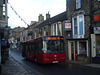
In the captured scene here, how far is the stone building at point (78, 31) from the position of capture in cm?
1648

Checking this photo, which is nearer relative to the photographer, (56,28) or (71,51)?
(71,51)

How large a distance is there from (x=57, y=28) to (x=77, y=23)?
Result: 640 cm

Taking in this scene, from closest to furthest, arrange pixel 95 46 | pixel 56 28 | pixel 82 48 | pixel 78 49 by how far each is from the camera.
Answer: pixel 95 46 → pixel 82 48 → pixel 78 49 → pixel 56 28

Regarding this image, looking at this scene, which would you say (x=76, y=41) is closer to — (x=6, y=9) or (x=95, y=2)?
(x=95, y=2)

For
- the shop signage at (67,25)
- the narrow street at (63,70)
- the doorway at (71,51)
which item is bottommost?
the narrow street at (63,70)

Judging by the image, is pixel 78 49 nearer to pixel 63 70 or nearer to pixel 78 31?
pixel 78 31

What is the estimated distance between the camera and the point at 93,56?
15070mm

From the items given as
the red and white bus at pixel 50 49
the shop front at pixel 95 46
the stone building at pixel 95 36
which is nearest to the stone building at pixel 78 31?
the stone building at pixel 95 36

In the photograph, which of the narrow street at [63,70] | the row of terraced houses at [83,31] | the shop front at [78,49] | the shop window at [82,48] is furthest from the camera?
the shop window at [82,48]

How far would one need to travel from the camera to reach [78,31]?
1788cm

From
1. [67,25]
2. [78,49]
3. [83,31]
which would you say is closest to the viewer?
[83,31]

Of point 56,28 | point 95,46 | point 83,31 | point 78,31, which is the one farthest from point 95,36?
point 56,28

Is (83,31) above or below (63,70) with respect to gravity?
above

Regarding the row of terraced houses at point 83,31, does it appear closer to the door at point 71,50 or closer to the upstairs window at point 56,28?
the door at point 71,50
